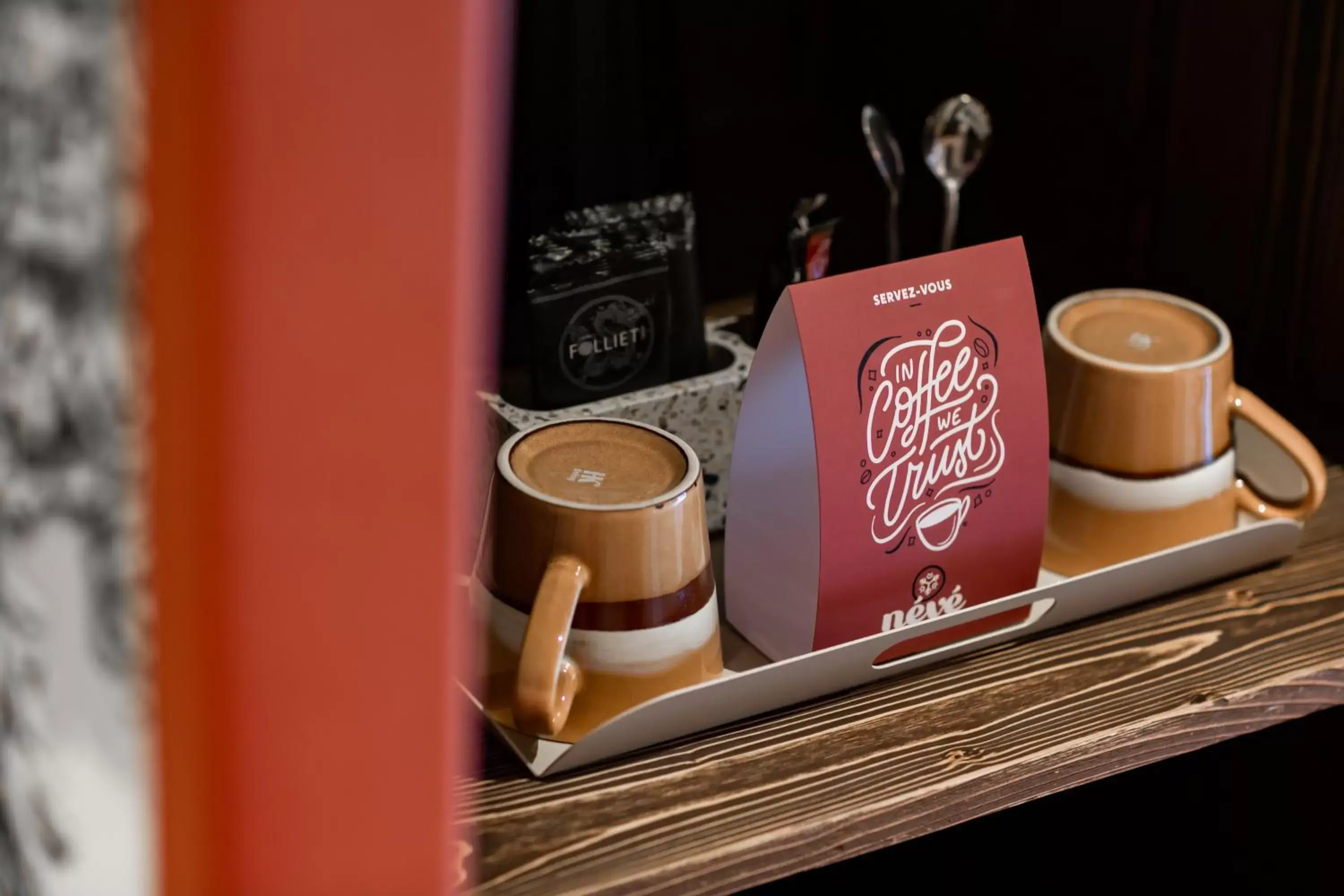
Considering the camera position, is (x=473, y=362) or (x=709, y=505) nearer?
(x=473, y=362)

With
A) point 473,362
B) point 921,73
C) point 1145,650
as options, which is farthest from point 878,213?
point 473,362

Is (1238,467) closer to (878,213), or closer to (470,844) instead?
(878,213)

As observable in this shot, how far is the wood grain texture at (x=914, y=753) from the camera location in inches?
22.0

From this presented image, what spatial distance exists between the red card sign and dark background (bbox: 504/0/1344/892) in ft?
0.57

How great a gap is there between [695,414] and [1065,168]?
38 centimetres

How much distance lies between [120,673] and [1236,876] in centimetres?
96

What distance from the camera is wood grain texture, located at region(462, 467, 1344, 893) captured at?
1.84ft

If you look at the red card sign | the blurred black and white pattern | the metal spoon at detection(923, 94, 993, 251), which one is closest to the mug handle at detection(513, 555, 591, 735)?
the red card sign

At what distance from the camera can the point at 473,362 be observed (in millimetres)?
274

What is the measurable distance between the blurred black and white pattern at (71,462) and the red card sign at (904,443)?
0.40 m

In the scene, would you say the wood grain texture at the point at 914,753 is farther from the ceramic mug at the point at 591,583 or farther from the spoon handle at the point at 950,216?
the spoon handle at the point at 950,216

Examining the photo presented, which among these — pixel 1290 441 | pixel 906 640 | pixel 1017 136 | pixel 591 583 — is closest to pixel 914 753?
pixel 906 640

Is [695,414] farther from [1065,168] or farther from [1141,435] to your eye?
[1065,168]

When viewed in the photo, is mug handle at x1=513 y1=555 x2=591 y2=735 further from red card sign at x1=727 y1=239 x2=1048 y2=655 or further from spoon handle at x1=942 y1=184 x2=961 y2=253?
spoon handle at x1=942 y1=184 x2=961 y2=253
